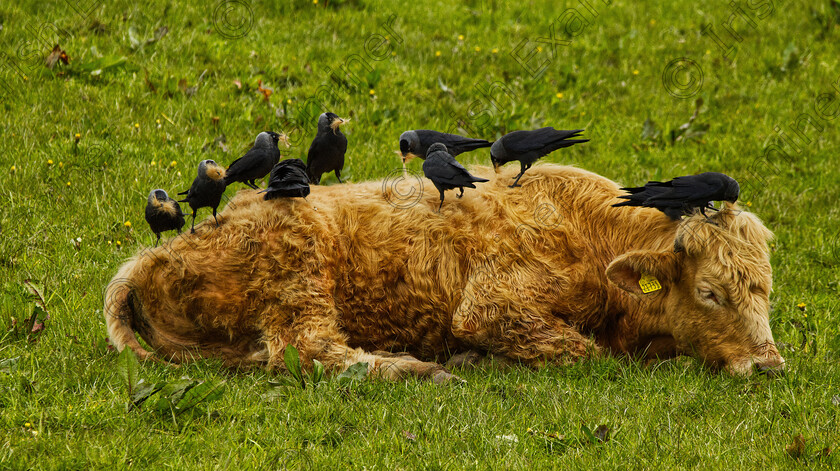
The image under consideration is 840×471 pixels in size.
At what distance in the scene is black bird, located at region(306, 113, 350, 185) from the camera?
21.1 feet

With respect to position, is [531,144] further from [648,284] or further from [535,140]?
[648,284]

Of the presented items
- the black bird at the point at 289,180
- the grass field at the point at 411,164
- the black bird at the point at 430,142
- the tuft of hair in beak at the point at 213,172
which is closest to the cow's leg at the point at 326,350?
the grass field at the point at 411,164

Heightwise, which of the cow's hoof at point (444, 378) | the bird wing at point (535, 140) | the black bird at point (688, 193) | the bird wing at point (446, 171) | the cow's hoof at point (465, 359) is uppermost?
the bird wing at point (535, 140)

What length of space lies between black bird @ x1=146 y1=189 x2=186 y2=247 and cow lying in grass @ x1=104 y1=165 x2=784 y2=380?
0.37 m

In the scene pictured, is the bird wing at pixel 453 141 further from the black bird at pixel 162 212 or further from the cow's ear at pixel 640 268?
the black bird at pixel 162 212

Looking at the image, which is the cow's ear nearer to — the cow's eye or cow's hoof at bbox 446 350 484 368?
the cow's eye

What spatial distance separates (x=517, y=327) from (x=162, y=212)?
2.61 m

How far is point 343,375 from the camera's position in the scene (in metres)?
5.61

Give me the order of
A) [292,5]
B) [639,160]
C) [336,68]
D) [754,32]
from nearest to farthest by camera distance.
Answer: [639,160]
[336,68]
[292,5]
[754,32]

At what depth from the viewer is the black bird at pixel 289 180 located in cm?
625

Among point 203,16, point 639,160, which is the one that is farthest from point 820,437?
point 203,16

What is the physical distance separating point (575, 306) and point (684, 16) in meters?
9.02

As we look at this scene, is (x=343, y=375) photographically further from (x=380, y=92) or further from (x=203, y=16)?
(x=203, y=16)

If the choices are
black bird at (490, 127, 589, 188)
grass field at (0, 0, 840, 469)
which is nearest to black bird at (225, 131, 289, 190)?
grass field at (0, 0, 840, 469)
